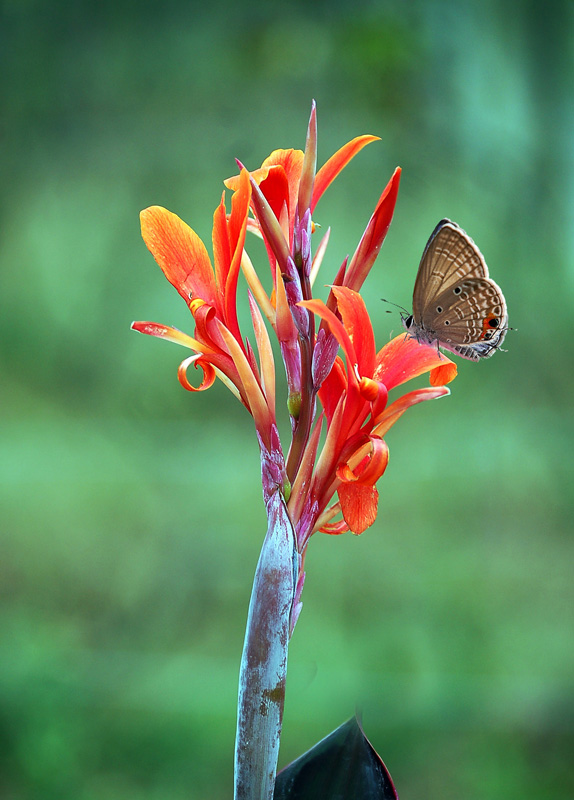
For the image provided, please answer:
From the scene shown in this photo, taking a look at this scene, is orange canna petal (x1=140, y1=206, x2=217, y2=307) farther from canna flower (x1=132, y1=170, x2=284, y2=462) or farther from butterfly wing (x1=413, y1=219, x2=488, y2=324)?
butterfly wing (x1=413, y1=219, x2=488, y2=324)

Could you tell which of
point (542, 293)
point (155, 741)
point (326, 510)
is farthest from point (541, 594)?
point (326, 510)

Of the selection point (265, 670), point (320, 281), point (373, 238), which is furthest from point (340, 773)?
point (320, 281)

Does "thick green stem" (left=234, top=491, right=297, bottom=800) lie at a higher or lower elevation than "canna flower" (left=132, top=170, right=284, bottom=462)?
lower

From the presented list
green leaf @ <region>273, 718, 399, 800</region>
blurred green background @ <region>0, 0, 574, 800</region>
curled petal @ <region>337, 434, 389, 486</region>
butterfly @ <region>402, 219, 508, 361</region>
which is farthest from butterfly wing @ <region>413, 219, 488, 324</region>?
blurred green background @ <region>0, 0, 574, 800</region>

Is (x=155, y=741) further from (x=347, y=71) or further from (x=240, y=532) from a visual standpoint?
(x=347, y=71)

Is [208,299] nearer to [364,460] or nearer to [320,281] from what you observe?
[364,460]

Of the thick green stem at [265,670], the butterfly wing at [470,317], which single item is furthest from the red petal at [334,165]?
the thick green stem at [265,670]
